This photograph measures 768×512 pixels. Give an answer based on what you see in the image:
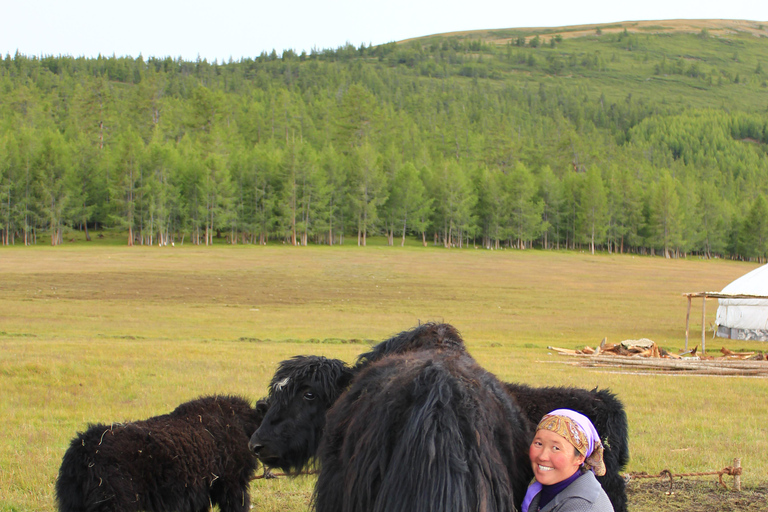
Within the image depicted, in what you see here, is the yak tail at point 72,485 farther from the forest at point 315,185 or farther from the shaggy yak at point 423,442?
the forest at point 315,185

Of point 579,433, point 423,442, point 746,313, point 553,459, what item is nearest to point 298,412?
point 423,442

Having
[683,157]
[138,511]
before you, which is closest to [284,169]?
[138,511]

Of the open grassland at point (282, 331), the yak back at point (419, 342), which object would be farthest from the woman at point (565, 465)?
the open grassland at point (282, 331)

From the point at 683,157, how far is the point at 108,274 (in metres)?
188

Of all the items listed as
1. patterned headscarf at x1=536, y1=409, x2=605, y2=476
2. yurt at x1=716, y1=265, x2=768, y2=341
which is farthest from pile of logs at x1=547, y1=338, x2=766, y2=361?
patterned headscarf at x1=536, y1=409, x2=605, y2=476

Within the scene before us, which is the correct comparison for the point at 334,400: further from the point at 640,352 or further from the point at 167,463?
the point at 640,352

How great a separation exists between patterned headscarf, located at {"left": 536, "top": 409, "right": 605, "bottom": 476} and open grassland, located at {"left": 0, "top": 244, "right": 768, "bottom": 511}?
295 centimetres

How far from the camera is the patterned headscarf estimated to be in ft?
10.4

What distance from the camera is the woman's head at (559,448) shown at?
3.18 meters

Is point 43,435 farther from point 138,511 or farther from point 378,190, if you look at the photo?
point 378,190

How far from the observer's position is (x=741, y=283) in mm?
29500

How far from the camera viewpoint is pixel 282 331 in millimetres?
25750

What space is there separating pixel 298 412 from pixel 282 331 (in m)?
21.8

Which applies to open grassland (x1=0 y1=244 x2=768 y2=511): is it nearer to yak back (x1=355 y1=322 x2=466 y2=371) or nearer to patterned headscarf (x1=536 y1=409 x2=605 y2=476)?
yak back (x1=355 y1=322 x2=466 y2=371)
